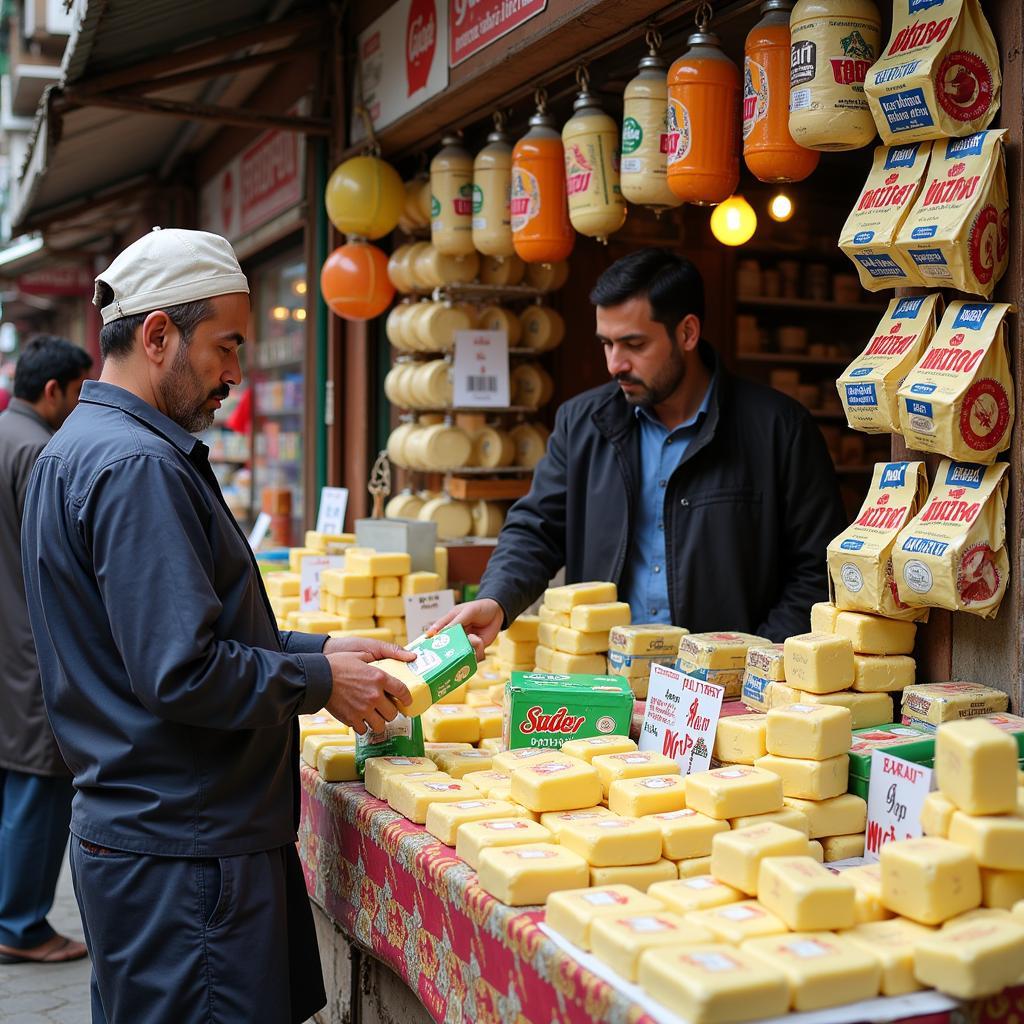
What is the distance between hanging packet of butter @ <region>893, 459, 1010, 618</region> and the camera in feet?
7.70

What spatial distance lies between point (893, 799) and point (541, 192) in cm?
258

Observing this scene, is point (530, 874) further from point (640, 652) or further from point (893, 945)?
point (640, 652)

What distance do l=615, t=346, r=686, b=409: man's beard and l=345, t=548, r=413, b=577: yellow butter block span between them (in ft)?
3.24

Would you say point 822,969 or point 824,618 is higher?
point 824,618

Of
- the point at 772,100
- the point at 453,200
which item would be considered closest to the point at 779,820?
the point at 772,100

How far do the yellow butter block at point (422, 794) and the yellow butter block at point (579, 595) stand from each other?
804mm

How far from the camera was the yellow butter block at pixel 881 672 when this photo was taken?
253cm

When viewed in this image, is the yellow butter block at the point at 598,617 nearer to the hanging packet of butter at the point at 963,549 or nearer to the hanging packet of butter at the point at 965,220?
the hanging packet of butter at the point at 963,549

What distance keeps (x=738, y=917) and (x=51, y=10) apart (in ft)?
34.6

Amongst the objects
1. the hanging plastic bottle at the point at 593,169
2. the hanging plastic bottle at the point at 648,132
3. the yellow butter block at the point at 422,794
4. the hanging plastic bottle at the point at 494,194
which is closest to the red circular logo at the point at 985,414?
the yellow butter block at the point at 422,794

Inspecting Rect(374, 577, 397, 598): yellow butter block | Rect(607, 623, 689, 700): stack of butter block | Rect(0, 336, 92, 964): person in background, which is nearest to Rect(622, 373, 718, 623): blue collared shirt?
Rect(607, 623, 689, 700): stack of butter block

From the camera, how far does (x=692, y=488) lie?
143 inches

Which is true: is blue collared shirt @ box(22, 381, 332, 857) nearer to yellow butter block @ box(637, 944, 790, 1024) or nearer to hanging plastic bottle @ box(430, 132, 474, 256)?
yellow butter block @ box(637, 944, 790, 1024)

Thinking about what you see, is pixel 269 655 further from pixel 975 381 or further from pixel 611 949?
pixel 975 381
